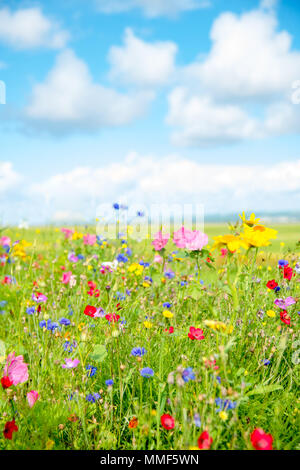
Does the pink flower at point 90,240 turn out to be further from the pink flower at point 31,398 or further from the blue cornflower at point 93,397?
the pink flower at point 31,398

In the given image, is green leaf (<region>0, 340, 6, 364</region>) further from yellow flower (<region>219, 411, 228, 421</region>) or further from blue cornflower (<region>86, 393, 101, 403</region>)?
yellow flower (<region>219, 411, 228, 421</region>)

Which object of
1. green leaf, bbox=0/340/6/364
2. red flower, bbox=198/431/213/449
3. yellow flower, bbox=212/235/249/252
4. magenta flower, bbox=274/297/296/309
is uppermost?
yellow flower, bbox=212/235/249/252

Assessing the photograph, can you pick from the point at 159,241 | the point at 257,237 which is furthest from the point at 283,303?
the point at 159,241

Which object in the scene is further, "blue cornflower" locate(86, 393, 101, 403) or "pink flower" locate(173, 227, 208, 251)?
"pink flower" locate(173, 227, 208, 251)

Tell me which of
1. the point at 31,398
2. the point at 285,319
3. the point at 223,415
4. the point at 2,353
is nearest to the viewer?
the point at 223,415

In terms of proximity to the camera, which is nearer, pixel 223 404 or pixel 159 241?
pixel 223 404

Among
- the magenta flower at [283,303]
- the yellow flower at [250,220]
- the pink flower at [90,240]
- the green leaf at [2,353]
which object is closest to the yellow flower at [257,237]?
the yellow flower at [250,220]

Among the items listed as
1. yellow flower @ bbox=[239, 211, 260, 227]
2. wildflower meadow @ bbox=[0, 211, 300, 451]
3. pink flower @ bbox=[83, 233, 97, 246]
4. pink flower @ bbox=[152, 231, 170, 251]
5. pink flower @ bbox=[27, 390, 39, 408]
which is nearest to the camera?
wildflower meadow @ bbox=[0, 211, 300, 451]

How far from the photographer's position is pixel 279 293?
9.29 feet

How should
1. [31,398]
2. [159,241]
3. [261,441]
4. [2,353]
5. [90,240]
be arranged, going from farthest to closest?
[90,240] < [159,241] < [2,353] < [31,398] < [261,441]

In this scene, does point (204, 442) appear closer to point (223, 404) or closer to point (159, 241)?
point (223, 404)

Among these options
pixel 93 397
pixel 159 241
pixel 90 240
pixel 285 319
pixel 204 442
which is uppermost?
A: pixel 159 241

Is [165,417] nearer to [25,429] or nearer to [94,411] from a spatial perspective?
[94,411]

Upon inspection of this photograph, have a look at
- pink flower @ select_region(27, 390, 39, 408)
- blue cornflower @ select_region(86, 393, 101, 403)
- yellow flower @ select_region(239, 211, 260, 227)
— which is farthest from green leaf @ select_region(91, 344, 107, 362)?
yellow flower @ select_region(239, 211, 260, 227)
